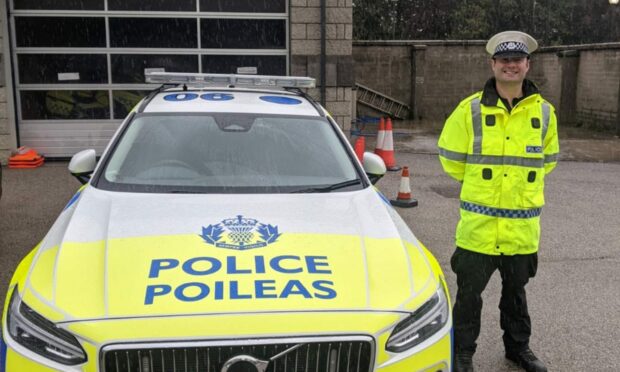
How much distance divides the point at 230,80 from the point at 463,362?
275 centimetres

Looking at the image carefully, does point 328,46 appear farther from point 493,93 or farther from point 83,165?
point 493,93

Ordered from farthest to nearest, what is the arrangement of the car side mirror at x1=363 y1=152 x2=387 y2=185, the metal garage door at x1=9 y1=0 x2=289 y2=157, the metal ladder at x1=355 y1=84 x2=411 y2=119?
the metal ladder at x1=355 y1=84 x2=411 y2=119 → the metal garage door at x1=9 y1=0 x2=289 y2=157 → the car side mirror at x1=363 y1=152 x2=387 y2=185

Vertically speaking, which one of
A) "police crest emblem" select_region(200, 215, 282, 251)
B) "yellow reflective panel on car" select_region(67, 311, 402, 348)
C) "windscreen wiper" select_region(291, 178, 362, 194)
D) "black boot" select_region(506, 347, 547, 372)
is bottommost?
"black boot" select_region(506, 347, 547, 372)

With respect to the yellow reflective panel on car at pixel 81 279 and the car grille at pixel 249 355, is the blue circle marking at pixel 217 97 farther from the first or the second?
the car grille at pixel 249 355

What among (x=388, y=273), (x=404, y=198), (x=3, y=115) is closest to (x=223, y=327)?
(x=388, y=273)

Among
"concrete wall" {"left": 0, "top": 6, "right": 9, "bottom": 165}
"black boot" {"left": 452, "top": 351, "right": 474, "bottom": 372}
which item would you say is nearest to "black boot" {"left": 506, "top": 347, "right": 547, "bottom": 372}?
"black boot" {"left": 452, "top": 351, "right": 474, "bottom": 372}

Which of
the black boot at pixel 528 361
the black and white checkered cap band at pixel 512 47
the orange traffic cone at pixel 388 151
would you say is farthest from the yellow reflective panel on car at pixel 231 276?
the orange traffic cone at pixel 388 151

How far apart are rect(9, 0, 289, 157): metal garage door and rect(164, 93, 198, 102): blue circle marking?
21.9 ft

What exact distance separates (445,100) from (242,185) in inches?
883

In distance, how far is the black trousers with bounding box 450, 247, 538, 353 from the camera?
374cm

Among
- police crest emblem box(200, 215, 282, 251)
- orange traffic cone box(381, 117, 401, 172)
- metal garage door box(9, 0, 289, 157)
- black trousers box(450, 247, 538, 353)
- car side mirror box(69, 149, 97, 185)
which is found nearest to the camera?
police crest emblem box(200, 215, 282, 251)

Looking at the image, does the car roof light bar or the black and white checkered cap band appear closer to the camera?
the black and white checkered cap band

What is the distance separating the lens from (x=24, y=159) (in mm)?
10656

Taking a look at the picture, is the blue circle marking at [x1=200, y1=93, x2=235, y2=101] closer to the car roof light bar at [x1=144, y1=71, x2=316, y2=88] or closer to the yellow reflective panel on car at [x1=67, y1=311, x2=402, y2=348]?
the car roof light bar at [x1=144, y1=71, x2=316, y2=88]
